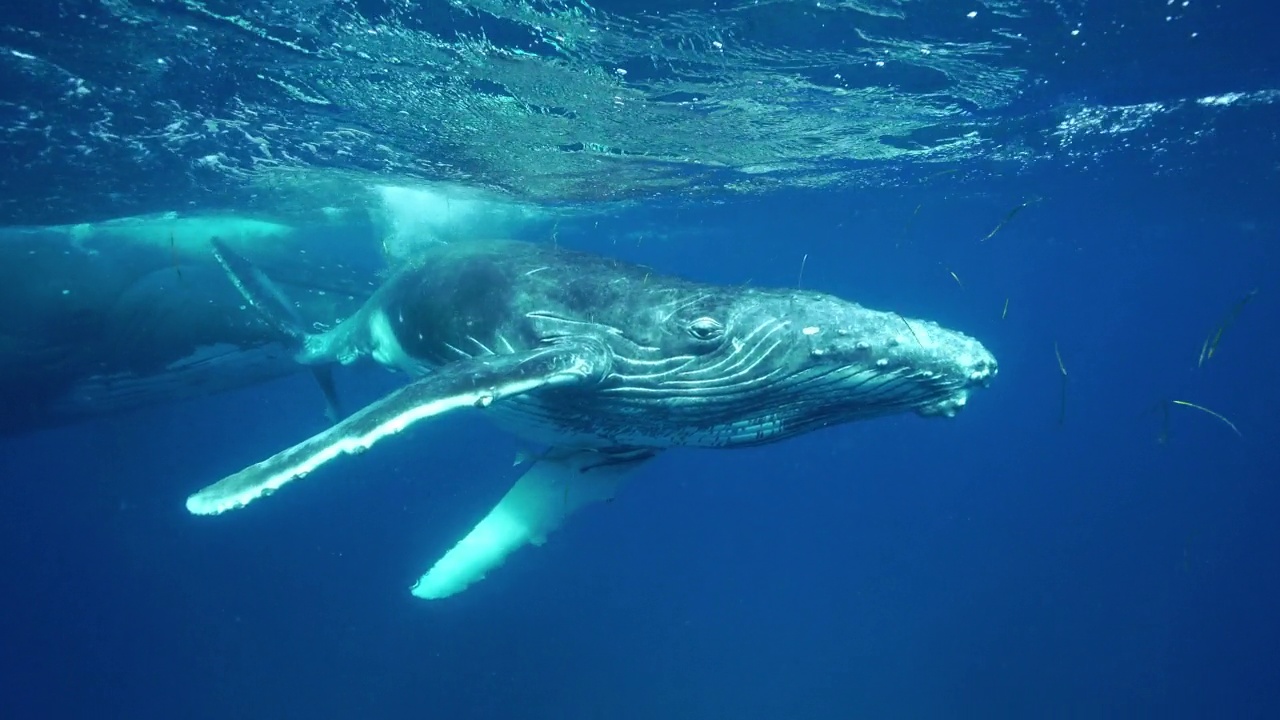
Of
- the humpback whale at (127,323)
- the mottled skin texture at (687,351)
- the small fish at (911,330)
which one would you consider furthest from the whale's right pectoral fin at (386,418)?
the humpback whale at (127,323)

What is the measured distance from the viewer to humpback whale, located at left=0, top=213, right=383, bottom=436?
11070 mm

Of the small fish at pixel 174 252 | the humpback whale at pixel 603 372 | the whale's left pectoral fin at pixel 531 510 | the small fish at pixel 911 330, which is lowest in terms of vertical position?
the whale's left pectoral fin at pixel 531 510

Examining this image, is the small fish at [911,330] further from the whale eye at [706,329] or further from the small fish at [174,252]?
the small fish at [174,252]

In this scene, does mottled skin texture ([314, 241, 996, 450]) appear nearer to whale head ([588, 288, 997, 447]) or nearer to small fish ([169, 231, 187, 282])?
whale head ([588, 288, 997, 447])

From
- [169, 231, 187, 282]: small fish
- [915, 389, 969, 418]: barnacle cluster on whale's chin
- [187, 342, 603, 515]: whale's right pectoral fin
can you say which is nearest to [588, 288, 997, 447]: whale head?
[915, 389, 969, 418]: barnacle cluster on whale's chin

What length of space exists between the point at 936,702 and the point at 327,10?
36481 mm

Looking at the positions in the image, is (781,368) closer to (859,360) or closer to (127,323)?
(859,360)

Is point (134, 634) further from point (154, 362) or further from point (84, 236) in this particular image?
point (154, 362)

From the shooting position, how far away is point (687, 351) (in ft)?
15.0

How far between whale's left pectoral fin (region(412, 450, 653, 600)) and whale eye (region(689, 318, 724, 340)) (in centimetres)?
197

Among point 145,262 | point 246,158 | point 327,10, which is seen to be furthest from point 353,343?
point 246,158

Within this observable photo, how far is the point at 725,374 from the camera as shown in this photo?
4.43m

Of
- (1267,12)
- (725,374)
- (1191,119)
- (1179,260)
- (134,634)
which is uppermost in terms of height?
(1267,12)

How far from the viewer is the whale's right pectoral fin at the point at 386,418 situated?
131 inches
